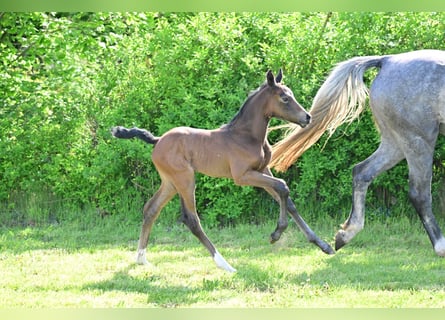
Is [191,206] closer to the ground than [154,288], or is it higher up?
higher up

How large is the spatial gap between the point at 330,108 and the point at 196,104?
2.04 meters

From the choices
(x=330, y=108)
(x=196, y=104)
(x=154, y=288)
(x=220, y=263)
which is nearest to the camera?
(x=154, y=288)

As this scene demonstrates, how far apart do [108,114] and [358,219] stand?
349 cm

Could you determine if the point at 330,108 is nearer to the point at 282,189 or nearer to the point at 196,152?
the point at 282,189

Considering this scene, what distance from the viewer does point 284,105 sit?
213 inches

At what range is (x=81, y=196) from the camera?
8.39 meters

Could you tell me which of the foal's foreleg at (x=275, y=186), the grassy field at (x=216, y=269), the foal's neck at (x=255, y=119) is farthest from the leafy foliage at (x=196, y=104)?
the foal's foreleg at (x=275, y=186)

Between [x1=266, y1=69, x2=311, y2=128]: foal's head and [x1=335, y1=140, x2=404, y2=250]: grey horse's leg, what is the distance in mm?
1152

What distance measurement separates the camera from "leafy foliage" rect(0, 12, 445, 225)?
768 cm

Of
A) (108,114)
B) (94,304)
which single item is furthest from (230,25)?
(94,304)

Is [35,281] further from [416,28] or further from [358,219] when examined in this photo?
[416,28]

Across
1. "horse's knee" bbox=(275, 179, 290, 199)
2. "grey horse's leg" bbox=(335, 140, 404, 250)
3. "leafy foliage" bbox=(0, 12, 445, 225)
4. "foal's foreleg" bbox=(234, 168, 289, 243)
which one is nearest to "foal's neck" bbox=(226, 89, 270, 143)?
"foal's foreleg" bbox=(234, 168, 289, 243)

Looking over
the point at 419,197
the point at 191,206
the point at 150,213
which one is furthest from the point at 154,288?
the point at 419,197

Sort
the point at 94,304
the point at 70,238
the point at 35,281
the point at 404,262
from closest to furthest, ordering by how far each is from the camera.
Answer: the point at 94,304, the point at 35,281, the point at 404,262, the point at 70,238
